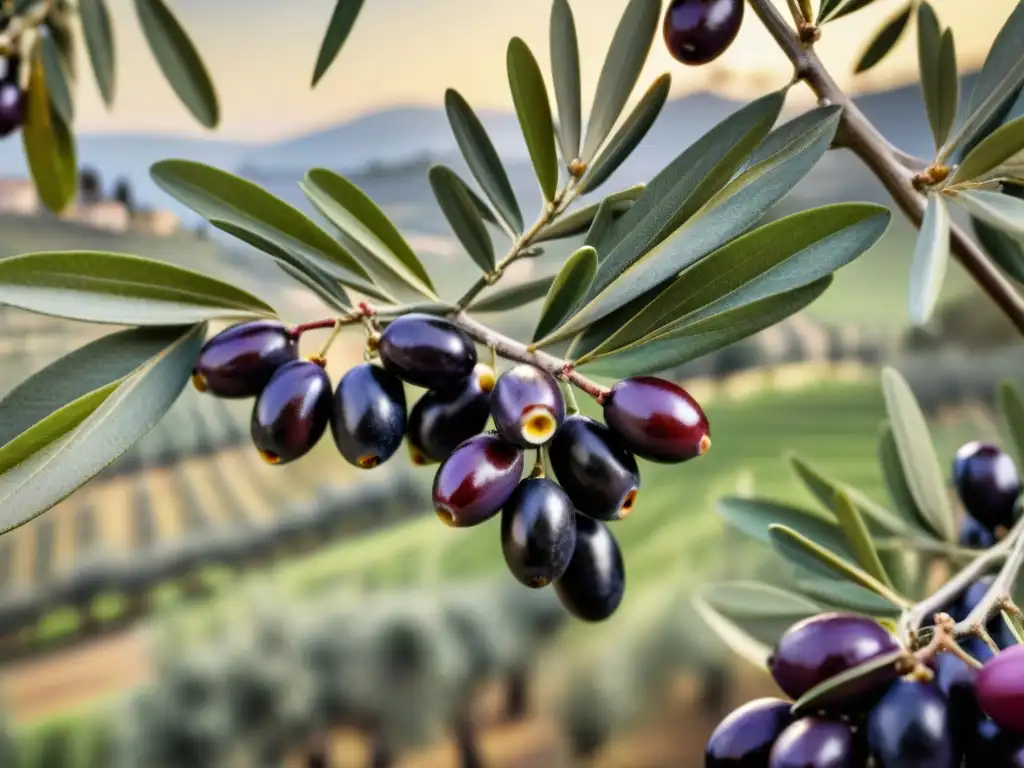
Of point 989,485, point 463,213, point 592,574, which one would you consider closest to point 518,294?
point 463,213

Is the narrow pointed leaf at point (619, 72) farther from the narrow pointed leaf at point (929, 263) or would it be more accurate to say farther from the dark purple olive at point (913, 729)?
A: the dark purple olive at point (913, 729)

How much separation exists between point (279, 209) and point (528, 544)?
155mm

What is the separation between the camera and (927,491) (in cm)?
40

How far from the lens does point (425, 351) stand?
0.83ft

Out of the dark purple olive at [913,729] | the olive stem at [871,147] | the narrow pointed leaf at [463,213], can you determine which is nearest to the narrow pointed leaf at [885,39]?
the olive stem at [871,147]

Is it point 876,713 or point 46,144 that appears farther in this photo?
point 46,144

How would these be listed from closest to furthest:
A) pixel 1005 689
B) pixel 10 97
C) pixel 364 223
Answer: pixel 1005 689
pixel 364 223
pixel 10 97

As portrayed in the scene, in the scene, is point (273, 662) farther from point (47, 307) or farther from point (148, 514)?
point (47, 307)

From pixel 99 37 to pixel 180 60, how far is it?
0.19 ft

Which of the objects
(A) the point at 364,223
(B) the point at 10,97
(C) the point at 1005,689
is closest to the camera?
(C) the point at 1005,689

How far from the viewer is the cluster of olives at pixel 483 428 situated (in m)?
0.24

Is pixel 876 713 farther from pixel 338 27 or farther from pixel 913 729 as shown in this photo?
pixel 338 27

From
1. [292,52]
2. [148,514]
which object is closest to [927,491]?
[148,514]

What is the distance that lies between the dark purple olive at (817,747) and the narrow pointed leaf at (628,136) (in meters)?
0.22
